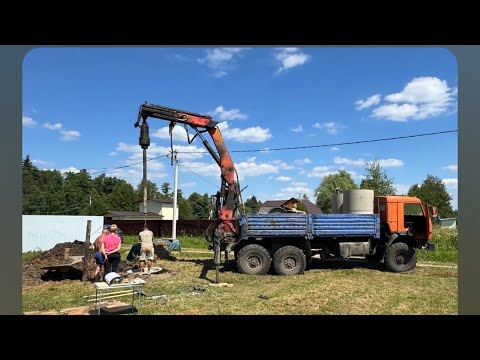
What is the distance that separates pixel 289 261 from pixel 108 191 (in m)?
66.6

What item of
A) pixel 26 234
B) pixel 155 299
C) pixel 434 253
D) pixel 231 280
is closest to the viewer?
pixel 155 299

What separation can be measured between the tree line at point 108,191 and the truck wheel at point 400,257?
13655 millimetres

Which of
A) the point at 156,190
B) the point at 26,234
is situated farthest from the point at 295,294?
the point at 156,190

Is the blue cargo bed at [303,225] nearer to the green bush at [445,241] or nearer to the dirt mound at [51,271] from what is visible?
the dirt mound at [51,271]

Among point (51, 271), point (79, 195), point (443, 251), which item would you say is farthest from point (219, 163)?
point (79, 195)

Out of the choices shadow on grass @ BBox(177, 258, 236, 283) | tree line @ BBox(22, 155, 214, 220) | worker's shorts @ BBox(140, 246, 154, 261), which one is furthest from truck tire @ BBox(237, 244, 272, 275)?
tree line @ BBox(22, 155, 214, 220)

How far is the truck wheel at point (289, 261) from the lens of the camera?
988 centimetres

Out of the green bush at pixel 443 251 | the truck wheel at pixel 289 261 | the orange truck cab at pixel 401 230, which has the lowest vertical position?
the green bush at pixel 443 251

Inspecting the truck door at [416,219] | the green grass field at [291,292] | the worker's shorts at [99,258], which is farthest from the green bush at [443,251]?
the worker's shorts at [99,258]

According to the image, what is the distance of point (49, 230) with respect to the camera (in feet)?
58.2

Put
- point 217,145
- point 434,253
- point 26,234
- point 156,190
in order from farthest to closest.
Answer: point 156,190 < point 26,234 < point 434,253 < point 217,145

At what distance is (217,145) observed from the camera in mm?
11164
